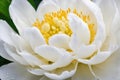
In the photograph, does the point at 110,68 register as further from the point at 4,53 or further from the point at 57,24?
the point at 4,53

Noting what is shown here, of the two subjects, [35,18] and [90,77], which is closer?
[90,77]

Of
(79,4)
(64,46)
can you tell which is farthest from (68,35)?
(79,4)

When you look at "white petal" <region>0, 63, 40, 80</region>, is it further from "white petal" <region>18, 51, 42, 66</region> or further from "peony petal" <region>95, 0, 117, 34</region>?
"peony petal" <region>95, 0, 117, 34</region>

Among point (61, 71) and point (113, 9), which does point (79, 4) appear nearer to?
point (113, 9)

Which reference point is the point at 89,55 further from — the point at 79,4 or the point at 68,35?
the point at 79,4

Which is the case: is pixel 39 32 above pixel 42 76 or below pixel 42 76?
above

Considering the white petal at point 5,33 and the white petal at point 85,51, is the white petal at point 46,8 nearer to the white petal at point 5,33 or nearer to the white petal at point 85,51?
the white petal at point 5,33

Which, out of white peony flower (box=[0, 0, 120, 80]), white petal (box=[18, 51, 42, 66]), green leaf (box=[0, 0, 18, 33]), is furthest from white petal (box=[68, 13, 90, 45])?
green leaf (box=[0, 0, 18, 33])
